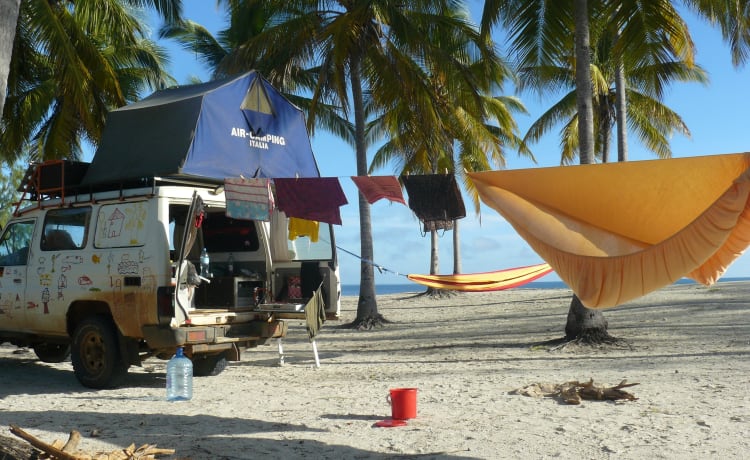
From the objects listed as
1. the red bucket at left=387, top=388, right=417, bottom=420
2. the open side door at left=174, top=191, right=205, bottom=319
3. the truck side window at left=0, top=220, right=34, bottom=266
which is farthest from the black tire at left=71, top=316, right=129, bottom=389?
the red bucket at left=387, top=388, right=417, bottom=420

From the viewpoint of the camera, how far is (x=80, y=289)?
26.8 feet

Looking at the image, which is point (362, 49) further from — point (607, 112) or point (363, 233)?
point (607, 112)

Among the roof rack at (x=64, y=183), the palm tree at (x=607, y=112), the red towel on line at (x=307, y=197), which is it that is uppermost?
the palm tree at (x=607, y=112)

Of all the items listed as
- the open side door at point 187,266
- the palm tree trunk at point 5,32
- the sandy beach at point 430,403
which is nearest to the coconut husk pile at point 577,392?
the sandy beach at point 430,403

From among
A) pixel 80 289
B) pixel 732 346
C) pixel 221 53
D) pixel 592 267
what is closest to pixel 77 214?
pixel 80 289

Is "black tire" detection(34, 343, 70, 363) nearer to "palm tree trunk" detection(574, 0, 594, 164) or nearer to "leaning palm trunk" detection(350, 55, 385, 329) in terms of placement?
"leaning palm trunk" detection(350, 55, 385, 329)

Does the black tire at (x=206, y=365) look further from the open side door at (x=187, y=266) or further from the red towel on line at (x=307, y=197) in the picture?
the red towel on line at (x=307, y=197)

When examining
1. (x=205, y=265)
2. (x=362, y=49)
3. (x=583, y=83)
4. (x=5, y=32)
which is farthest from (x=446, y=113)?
(x=5, y=32)

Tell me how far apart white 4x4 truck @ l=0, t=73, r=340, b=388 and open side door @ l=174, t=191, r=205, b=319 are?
0.05 ft

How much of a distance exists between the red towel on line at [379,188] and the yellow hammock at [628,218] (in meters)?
1.68

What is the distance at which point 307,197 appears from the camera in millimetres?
7902

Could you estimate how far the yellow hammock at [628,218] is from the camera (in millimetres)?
4840

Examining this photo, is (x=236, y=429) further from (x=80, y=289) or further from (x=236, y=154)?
(x=236, y=154)

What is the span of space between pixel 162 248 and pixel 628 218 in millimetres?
4594
